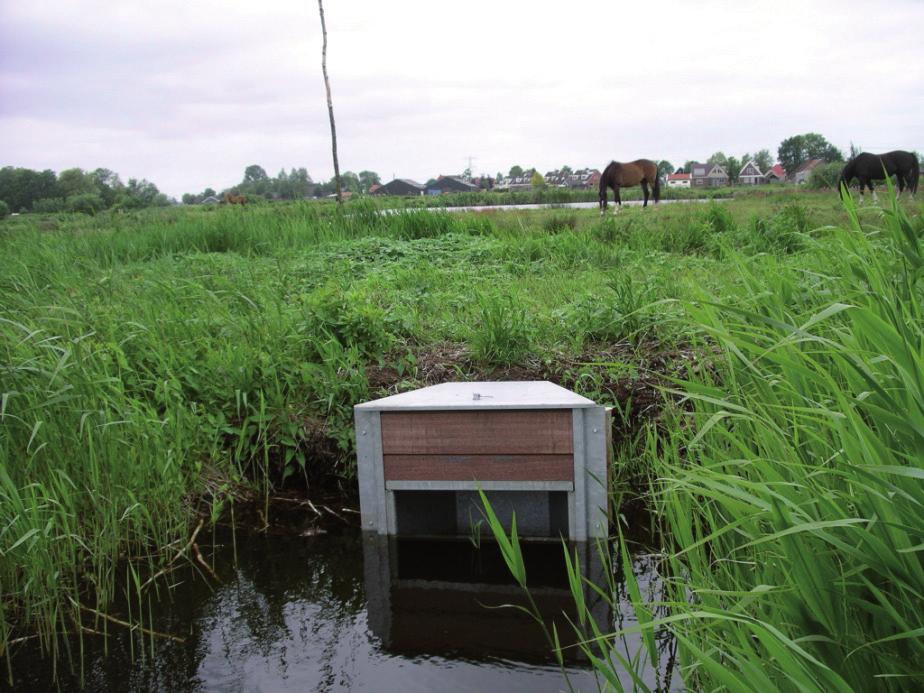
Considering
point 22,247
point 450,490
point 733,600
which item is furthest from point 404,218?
point 733,600

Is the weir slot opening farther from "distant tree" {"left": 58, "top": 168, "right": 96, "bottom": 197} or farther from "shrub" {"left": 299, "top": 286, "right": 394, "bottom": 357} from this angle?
"distant tree" {"left": 58, "top": 168, "right": 96, "bottom": 197}

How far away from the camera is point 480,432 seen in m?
3.65

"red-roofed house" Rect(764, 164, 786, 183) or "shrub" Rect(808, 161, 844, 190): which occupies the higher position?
"red-roofed house" Rect(764, 164, 786, 183)

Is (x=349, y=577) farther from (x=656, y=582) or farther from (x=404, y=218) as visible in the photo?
(x=404, y=218)

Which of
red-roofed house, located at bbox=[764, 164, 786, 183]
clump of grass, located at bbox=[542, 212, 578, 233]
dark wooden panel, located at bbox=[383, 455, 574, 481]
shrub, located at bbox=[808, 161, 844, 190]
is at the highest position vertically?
red-roofed house, located at bbox=[764, 164, 786, 183]

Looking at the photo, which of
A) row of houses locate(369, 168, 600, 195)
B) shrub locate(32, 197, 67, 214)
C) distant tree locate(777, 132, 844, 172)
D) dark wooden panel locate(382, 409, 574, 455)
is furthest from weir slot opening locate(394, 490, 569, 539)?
distant tree locate(777, 132, 844, 172)

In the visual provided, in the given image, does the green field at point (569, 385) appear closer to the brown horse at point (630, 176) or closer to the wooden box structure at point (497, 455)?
the wooden box structure at point (497, 455)

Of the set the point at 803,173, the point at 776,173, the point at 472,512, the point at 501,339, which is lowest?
the point at 472,512

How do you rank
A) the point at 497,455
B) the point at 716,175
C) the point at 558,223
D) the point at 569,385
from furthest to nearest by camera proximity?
the point at 716,175
the point at 558,223
the point at 569,385
the point at 497,455

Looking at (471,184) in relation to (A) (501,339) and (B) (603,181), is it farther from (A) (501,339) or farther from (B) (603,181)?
(A) (501,339)

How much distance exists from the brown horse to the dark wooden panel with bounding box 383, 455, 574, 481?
12.9m

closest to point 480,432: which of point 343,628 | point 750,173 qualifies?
point 343,628

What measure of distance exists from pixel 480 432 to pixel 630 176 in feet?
48.9

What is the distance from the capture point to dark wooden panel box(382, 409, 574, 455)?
11.8ft
